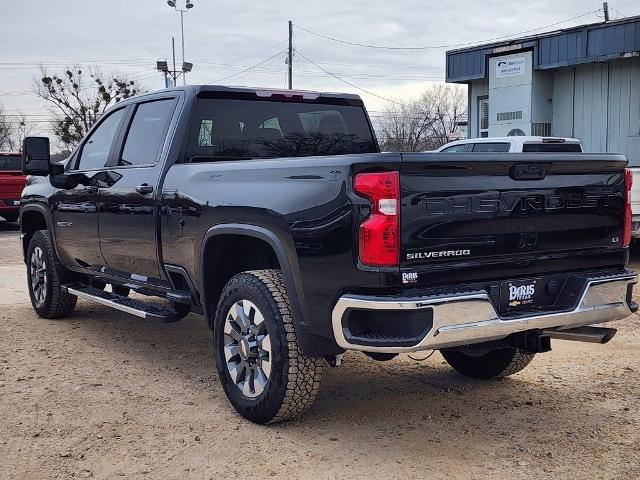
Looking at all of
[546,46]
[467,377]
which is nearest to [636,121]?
[546,46]

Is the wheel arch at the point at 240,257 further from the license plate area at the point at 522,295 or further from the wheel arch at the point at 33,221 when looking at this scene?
the wheel arch at the point at 33,221

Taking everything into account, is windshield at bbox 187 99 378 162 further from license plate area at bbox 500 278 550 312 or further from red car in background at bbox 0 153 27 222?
red car in background at bbox 0 153 27 222

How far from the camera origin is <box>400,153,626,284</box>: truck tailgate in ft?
11.4

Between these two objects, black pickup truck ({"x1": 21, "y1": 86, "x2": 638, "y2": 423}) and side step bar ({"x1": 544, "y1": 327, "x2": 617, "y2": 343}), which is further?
side step bar ({"x1": 544, "y1": 327, "x2": 617, "y2": 343})

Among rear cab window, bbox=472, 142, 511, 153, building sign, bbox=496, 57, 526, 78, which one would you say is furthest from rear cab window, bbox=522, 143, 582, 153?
building sign, bbox=496, 57, 526, 78

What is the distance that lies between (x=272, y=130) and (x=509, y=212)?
228 cm

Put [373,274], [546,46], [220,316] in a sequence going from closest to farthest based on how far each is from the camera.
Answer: [373,274], [220,316], [546,46]

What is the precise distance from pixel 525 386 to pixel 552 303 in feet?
4.00

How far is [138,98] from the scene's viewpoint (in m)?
5.79

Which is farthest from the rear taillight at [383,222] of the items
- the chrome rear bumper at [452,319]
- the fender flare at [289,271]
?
the fender flare at [289,271]

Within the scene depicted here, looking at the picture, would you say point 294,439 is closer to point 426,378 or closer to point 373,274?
point 373,274

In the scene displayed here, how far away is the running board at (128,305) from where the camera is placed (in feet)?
16.4

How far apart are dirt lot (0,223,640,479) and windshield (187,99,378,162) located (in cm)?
163

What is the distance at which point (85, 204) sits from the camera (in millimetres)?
5938
